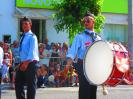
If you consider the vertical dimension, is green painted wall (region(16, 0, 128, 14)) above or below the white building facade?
above

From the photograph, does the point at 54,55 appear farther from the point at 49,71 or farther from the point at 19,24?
the point at 19,24

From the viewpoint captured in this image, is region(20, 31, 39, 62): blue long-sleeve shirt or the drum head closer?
the drum head

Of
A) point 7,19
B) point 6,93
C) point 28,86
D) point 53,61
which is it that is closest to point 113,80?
point 28,86

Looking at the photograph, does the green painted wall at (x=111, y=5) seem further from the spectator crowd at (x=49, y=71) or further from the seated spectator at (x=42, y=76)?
the seated spectator at (x=42, y=76)

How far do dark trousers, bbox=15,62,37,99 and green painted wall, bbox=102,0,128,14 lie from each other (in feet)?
61.5

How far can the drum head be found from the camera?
785 centimetres

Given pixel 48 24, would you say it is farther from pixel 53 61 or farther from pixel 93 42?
pixel 93 42

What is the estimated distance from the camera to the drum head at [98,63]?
7.85 metres

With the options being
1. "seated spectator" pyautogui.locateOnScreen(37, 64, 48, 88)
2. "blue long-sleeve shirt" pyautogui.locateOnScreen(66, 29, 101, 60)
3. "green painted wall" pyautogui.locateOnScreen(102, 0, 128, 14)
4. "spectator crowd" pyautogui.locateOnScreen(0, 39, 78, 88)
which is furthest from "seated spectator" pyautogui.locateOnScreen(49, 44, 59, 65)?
"blue long-sleeve shirt" pyautogui.locateOnScreen(66, 29, 101, 60)

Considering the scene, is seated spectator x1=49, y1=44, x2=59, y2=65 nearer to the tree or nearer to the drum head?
the tree

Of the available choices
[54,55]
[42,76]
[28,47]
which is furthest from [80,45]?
[54,55]

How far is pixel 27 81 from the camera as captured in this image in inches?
379

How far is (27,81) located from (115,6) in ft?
64.3

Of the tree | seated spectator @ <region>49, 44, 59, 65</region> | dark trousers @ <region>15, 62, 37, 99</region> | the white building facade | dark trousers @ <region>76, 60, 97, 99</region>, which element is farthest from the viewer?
the white building facade
